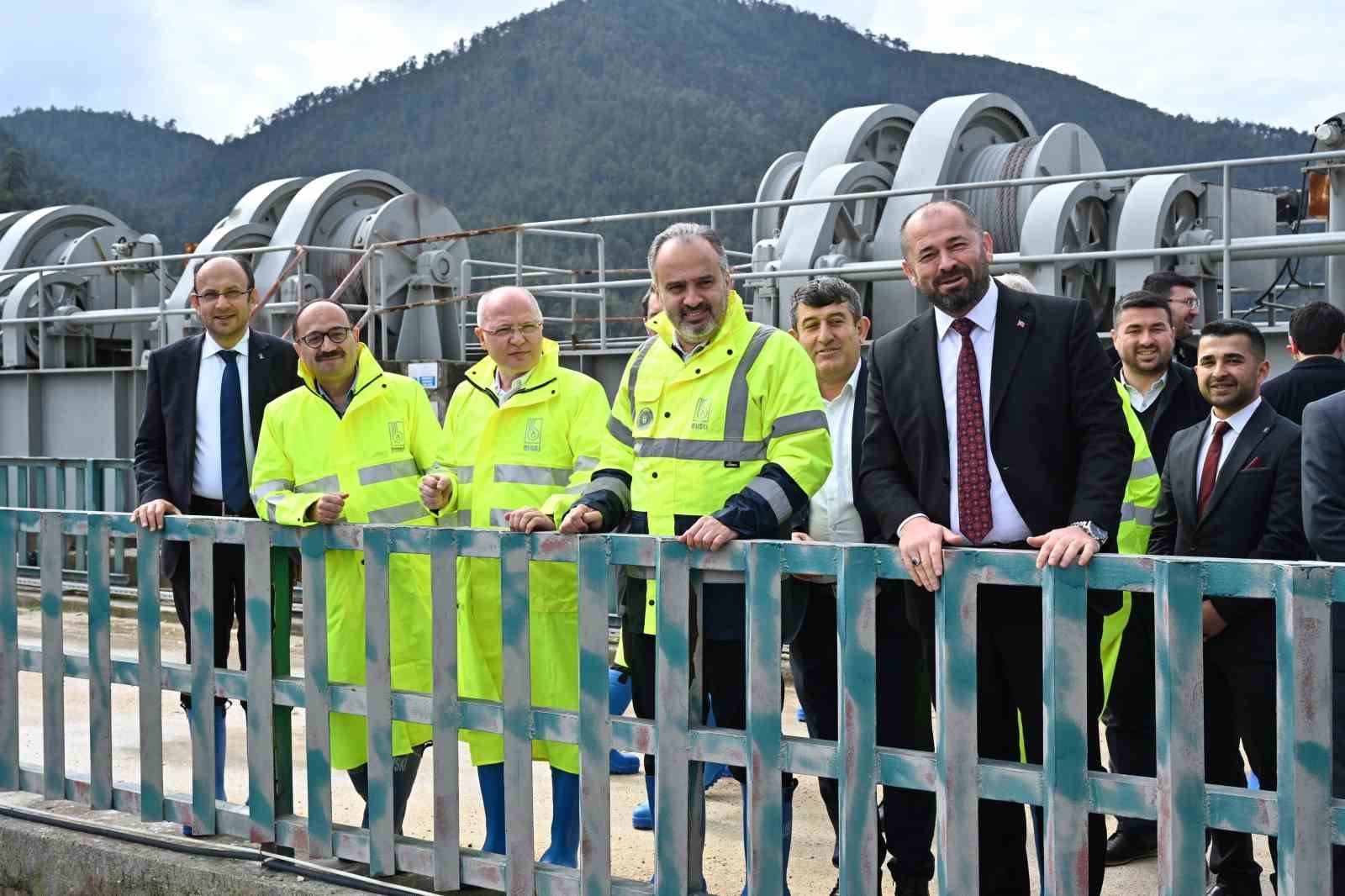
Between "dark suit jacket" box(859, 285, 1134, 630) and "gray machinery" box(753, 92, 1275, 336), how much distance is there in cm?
602

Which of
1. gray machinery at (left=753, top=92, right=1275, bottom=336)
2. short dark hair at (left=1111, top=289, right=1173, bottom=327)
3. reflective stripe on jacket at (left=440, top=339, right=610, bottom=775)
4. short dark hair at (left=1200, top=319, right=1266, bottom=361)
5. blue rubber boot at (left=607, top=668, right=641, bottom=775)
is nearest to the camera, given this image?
short dark hair at (left=1200, top=319, right=1266, bottom=361)

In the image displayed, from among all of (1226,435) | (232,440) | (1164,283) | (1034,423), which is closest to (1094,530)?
(1034,423)

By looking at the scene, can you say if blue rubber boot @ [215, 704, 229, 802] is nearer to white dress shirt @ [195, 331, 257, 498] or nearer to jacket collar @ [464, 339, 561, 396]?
white dress shirt @ [195, 331, 257, 498]

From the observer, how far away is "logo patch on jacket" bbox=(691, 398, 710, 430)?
3803 millimetres

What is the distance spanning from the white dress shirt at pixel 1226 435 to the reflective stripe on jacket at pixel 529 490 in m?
1.83

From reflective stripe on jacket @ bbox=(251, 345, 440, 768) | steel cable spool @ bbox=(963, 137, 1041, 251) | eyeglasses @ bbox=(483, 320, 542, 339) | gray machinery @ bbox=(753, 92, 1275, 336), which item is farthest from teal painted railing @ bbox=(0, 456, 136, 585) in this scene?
eyeglasses @ bbox=(483, 320, 542, 339)

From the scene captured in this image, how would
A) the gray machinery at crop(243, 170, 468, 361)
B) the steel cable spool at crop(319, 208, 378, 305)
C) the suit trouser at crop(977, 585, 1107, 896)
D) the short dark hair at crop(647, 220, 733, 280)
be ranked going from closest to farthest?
the suit trouser at crop(977, 585, 1107, 896)
the short dark hair at crop(647, 220, 733, 280)
the gray machinery at crop(243, 170, 468, 361)
the steel cable spool at crop(319, 208, 378, 305)

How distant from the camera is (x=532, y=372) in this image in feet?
15.1

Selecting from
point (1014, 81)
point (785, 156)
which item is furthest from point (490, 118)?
point (785, 156)

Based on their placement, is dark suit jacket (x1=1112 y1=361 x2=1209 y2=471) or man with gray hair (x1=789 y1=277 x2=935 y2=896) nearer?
man with gray hair (x1=789 y1=277 x2=935 y2=896)

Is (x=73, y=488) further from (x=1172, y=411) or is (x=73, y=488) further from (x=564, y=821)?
(x=1172, y=411)

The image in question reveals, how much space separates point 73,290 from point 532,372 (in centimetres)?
1489

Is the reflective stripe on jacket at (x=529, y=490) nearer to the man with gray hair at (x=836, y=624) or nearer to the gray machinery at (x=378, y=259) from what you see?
the man with gray hair at (x=836, y=624)

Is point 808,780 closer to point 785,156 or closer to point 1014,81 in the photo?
point 785,156
